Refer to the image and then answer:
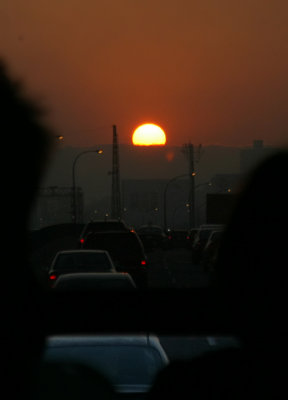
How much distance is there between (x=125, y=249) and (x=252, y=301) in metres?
23.3

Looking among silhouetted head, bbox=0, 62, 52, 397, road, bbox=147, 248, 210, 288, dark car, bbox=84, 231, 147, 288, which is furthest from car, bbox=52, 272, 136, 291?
silhouetted head, bbox=0, 62, 52, 397

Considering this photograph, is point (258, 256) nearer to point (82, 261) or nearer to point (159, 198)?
point (82, 261)

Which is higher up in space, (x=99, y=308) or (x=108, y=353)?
(x=99, y=308)

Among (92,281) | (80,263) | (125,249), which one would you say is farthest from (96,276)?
(125,249)

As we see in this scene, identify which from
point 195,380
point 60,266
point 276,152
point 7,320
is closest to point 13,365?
point 7,320

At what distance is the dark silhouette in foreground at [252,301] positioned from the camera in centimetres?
81

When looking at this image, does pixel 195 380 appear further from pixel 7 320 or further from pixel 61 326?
pixel 61 326

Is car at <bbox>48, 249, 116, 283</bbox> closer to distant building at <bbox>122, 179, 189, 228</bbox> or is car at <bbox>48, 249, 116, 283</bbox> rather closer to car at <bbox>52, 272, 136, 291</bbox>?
car at <bbox>52, 272, 136, 291</bbox>

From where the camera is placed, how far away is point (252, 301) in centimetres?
87

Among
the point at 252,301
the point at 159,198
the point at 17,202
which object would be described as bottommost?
the point at 159,198

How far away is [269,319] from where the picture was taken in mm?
833

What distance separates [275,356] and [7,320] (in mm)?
273

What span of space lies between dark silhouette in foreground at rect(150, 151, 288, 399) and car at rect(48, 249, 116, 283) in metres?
17.3

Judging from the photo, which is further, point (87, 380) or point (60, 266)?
point (60, 266)
